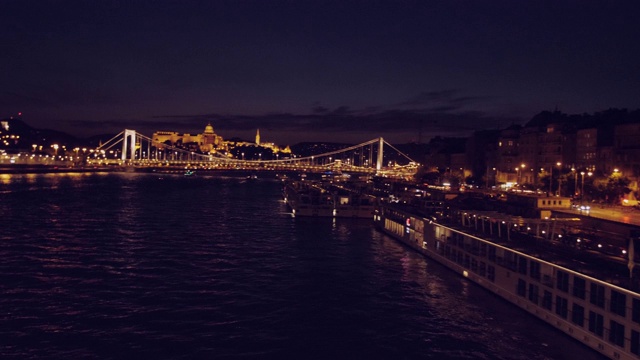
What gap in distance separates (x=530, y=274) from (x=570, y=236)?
38.4 ft

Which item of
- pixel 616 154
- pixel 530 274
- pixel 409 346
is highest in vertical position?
pixel 616 154

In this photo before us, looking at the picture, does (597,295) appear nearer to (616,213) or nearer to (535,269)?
(535,269)

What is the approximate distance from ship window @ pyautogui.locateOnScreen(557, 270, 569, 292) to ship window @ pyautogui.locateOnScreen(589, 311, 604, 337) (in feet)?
4.39

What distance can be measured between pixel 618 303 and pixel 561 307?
2360mm

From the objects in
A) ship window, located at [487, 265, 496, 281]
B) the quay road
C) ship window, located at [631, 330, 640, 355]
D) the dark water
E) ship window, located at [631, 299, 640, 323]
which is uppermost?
the quay road

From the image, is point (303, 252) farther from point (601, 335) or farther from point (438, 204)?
point (438, 204)

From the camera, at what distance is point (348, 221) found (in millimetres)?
47719

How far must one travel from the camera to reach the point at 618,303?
49.6ft

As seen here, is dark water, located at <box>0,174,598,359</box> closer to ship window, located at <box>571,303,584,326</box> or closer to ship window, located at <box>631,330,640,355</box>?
ship window, located at <box>571,303,584,326</box>

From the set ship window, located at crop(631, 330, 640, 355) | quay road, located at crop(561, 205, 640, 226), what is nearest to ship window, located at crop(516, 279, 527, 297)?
ship window, located at crop(631, 330, 640, 355)

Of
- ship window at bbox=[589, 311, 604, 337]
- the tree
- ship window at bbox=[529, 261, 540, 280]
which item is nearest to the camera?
ship window at bbox=[589, 311, 604, 337]

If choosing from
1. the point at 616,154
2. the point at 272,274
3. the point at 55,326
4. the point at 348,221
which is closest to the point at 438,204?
the point at 348,221

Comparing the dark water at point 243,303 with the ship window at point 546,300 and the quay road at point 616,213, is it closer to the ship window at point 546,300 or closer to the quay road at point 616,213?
the ship window at point 546,300

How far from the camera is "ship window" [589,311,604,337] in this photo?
1564cm
